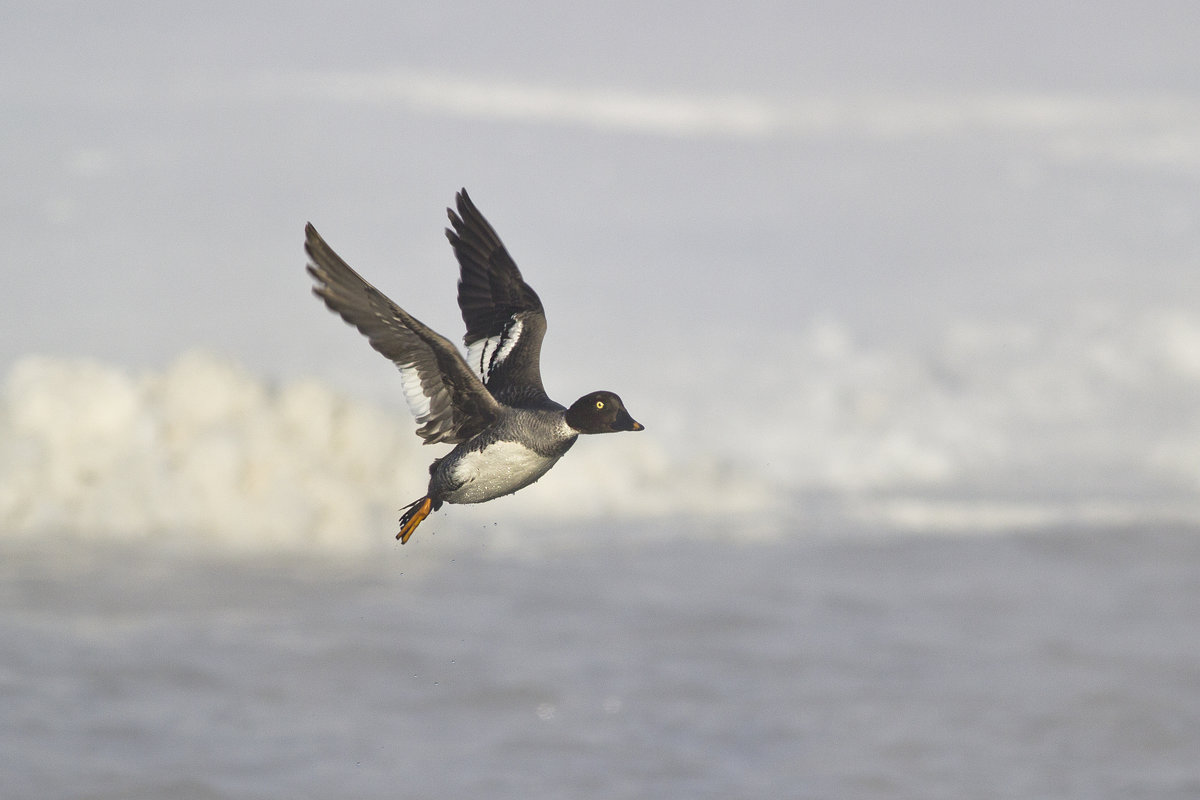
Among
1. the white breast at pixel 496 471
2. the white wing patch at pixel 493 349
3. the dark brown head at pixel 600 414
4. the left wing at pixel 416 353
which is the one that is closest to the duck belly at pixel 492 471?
the white breast at pixel 496 471

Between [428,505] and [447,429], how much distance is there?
2.83 feet

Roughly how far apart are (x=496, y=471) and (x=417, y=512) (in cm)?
95

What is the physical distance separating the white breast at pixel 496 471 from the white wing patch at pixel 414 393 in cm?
68

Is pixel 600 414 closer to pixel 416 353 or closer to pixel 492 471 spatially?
pixel 492 471

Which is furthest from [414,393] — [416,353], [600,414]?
[600,414]

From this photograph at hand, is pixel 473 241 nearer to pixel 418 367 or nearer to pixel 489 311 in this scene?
pixel 489 311

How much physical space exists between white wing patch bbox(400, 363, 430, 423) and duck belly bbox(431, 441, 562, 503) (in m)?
0.60

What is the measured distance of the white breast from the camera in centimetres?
1214

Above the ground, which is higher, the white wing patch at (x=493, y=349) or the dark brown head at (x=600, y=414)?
the white wing patch at (x=493, y=349)

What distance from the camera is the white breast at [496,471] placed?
12.1 m

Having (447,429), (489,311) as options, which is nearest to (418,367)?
(447,429)

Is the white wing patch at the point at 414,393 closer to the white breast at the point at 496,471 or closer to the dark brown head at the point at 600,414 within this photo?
the white breast at the point at 496,471

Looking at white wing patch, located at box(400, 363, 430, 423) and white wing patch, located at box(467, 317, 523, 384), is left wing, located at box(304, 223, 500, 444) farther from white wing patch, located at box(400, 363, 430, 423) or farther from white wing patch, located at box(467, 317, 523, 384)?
white wing patch, located at box(467, 317, 523, 384)

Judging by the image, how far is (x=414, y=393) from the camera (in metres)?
12.7
